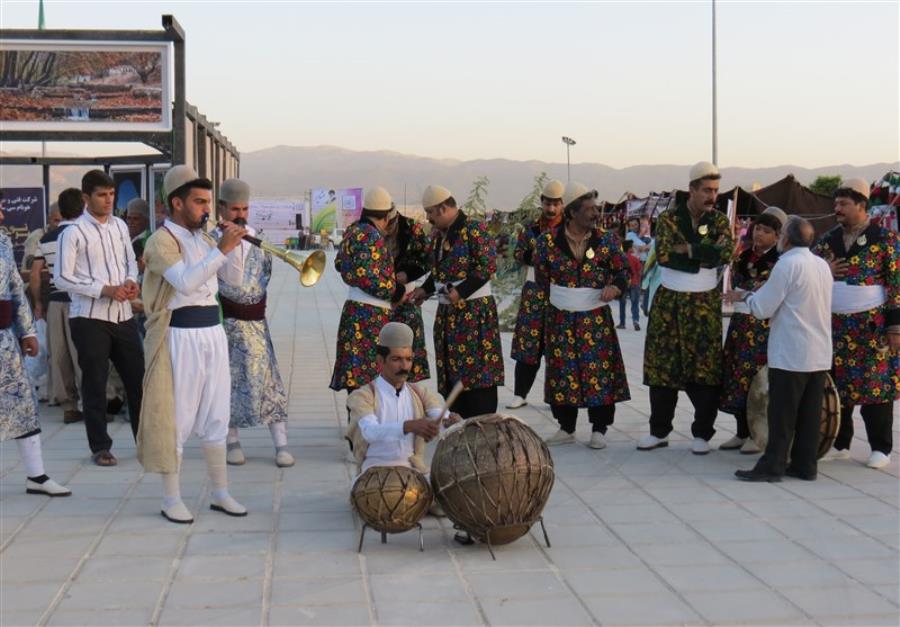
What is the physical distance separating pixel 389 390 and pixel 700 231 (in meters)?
2.99

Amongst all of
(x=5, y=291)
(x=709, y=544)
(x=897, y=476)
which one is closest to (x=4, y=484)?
(x=5, y=291)

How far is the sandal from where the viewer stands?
7328 mm

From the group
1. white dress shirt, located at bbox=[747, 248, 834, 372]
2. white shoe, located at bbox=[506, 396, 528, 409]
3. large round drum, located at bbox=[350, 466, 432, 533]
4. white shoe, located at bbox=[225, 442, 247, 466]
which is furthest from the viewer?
white shoe, located at bbox=[506, 396, 528, 409]

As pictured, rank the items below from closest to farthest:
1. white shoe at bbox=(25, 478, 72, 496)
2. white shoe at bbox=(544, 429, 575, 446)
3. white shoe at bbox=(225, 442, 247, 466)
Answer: white shoe at bbox=(25, 478, 72, 496), white shoe at bbox=(225, 442, 247, 466), white shoe at bbox=(544, 429, 575, 446)

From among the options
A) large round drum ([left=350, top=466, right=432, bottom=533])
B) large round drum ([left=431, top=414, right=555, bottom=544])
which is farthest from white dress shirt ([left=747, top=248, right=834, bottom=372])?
Answer: large round drum ([left=350, top=466, right=432, bottom=533])

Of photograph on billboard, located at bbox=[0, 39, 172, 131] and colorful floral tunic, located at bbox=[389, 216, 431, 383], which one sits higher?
photograph on billboard, located at bbox=[0, 39, 172, 131]

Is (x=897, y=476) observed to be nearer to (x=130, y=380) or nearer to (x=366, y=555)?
(x=366, y=555)

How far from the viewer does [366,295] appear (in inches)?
294

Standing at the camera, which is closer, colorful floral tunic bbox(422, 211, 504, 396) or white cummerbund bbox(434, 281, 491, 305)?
colorful floral tunic bbox(422, 211, 504, 396)

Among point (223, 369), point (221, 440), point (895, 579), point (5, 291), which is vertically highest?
point (5, 291)

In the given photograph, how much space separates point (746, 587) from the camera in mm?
4793

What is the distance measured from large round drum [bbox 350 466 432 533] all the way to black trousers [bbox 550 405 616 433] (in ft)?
8.97

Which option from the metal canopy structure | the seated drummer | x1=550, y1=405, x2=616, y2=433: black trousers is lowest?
x1=550, y1=405, x2=616, y2=433: black trousers

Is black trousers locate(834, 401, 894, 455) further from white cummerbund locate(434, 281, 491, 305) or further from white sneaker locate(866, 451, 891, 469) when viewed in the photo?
white cummerbund locate(434, 281, 491, 305)
